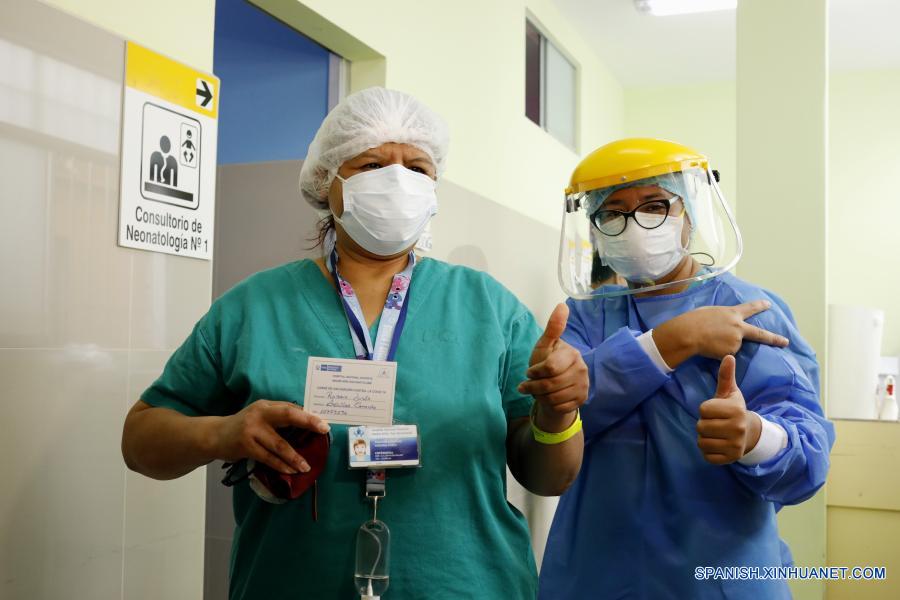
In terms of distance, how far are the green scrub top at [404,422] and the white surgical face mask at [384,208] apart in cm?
11

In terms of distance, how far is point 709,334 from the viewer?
1.51 meters

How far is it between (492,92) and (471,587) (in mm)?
2924

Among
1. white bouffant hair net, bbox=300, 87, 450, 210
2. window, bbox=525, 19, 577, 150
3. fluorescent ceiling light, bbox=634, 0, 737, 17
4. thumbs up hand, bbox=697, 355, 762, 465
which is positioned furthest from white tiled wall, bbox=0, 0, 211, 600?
fluorescent ceiling light, bbox=634, 0, 737, 17

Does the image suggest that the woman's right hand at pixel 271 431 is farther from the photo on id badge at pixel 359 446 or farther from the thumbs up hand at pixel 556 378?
the thumbs up hand at pixel 556 378

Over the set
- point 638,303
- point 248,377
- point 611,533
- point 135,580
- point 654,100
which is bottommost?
point 135,580

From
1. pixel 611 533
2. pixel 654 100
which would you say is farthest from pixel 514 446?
pixel 654 100

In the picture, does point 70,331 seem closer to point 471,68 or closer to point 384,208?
point 384,208

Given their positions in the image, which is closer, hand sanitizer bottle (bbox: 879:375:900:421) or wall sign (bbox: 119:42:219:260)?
wall sign (bbox: 119:42:219:260)

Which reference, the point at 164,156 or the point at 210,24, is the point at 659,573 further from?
the point at 210,24

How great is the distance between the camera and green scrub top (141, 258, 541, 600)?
1.18m

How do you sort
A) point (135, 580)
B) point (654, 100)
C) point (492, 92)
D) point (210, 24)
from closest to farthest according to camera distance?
point (135, 580) → point (210, 24) → point (492, 92) → point (654, 100)

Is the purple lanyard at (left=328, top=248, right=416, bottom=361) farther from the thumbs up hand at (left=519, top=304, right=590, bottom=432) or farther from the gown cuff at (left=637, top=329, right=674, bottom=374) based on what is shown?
the gown cuff at (left=637, top=329, right=674, bottom=374)

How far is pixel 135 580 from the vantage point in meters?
1.71

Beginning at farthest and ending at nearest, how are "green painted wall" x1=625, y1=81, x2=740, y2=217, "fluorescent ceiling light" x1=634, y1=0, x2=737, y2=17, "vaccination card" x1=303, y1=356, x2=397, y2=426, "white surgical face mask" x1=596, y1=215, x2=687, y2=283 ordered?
"green painted wall" x1=625, y1=81, x2=740, y2=217, "fluorescent ceiling light" x1=634, y1=0, x2=737, y2=17, "white surgical face mask" x1=596, y1=215, x2=687, y2=283, "vaccination card" x1=303, y1=356, x2=397, y2=426
